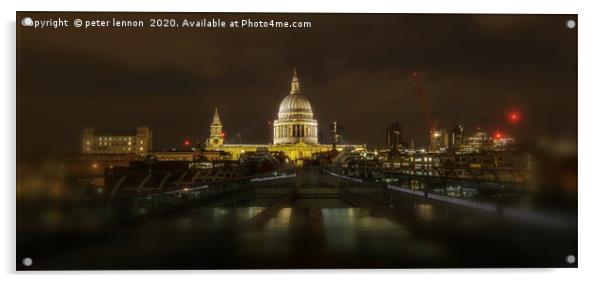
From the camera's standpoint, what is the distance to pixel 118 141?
25.5ft

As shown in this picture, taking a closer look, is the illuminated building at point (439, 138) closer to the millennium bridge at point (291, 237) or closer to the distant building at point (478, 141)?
the distant building at point (478, 141)

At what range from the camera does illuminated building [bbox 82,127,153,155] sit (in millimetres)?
7375

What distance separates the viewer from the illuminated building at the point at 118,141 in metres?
7.38

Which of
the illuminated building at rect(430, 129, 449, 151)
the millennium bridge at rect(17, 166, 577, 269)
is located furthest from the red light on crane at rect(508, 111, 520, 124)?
the illuminated building at rect(430, 129, 449, 151)

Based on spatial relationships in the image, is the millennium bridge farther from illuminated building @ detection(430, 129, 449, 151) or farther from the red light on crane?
illuminated building @ detection(430, 129, 449, 151)

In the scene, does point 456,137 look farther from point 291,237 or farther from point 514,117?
point 291,237

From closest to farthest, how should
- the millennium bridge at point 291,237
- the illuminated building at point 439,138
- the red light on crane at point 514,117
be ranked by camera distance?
the millennium bridge at point 291,237
the red light on crane at point 514,117
the illuminated building at point 439,138

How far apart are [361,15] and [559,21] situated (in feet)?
7.39

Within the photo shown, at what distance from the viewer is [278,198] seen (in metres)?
8.40

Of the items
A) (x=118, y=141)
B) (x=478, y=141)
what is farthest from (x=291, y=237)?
(x=478, y=141)

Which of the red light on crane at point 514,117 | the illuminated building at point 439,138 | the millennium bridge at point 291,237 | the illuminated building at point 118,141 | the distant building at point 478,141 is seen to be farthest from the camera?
the illuminated building at point 439,138

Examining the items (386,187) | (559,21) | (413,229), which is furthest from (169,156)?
(559,21)

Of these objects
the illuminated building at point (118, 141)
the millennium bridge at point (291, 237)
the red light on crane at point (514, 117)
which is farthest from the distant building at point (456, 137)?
the illuminated building at point (118, 141)

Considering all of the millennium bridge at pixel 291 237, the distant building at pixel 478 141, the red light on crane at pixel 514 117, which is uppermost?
the red light on crane at pixel 514 117
